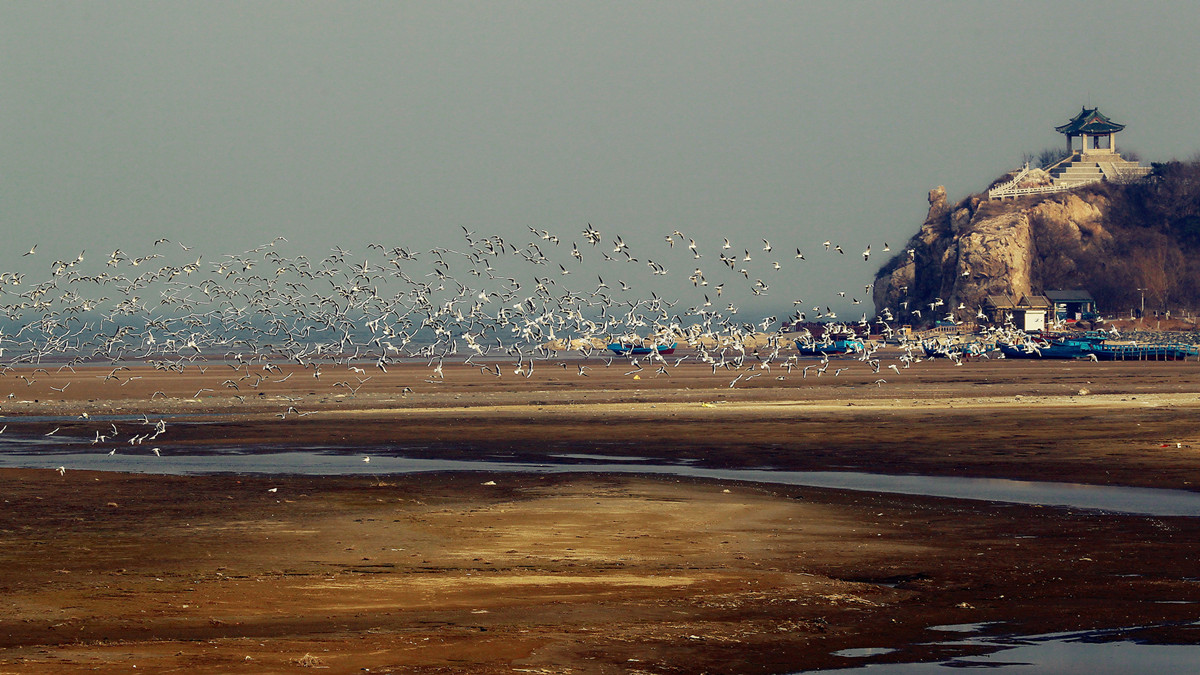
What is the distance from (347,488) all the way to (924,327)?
156872mm

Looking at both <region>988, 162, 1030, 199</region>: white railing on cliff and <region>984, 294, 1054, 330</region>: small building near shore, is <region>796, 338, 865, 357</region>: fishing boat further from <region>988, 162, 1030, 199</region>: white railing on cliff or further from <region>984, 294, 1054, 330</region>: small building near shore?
<region>988, 162, 1030, 199</region>: white railing on cliff

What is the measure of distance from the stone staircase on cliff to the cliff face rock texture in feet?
11.2

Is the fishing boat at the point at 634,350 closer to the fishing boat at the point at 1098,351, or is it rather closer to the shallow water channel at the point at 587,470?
the fishing boat at the point at 1098,351

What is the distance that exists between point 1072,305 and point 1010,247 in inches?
441

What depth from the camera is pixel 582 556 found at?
1902cm

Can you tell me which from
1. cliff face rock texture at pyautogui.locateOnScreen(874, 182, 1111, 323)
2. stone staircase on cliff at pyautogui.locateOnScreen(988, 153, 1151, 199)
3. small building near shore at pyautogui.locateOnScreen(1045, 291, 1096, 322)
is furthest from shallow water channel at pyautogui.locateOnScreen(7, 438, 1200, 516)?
stone staircase on cliff at pyautogui.locateOnScreen(988, 153, 1151, 199)

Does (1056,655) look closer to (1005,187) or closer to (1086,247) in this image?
(1086,247)

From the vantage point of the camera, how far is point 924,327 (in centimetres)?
Answer: 17525

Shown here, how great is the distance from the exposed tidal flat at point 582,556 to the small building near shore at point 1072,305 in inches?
4988

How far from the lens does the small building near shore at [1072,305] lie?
162m

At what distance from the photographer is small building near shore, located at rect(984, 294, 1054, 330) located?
6174 inches

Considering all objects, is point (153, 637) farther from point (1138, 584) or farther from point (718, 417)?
point (718, 417)

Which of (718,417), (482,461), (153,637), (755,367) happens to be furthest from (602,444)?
(755,367)

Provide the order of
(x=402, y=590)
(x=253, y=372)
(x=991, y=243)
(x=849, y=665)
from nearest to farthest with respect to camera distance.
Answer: (x=849, y=665) → (x=402, y=590) → (x=253, y=372) → (x=991, y=243)
